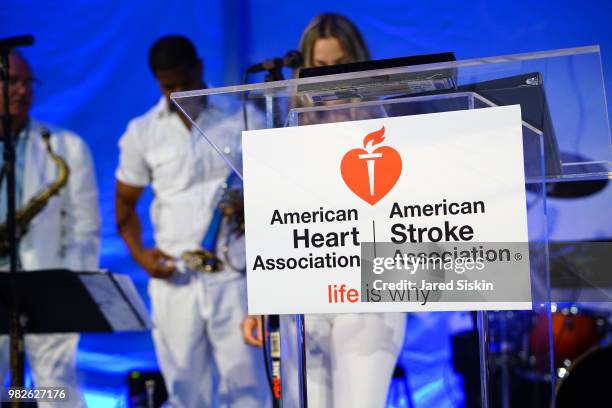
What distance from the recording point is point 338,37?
337 centimetres

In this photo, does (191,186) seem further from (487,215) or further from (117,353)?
(487,215)

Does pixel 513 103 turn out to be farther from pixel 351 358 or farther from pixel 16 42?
pixel 16 42

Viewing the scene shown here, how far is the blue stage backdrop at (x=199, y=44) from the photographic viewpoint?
3.97 meters

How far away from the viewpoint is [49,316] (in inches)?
131

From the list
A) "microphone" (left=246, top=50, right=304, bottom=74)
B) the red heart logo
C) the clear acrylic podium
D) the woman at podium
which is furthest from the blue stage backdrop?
the red heart logo

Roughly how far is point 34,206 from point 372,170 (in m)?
3.34

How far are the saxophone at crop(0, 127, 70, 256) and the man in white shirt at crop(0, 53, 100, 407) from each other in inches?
0.8

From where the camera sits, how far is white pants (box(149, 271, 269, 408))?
13.0 feet

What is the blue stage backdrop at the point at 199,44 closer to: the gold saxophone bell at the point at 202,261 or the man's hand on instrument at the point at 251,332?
the gold saxophone bell at the point at 202,261

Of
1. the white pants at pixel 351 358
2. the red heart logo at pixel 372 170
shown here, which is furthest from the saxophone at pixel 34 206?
the red heart logo at pixel 372 170

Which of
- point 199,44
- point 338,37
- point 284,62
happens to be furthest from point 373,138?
point 199,44

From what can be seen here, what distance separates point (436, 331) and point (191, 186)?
1.60 metres

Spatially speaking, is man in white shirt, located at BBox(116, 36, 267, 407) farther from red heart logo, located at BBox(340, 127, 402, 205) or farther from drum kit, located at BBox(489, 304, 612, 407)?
red heart logo, located at BBox(340, 127, 402, 205)

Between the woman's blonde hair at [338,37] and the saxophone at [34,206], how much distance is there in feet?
6.36
